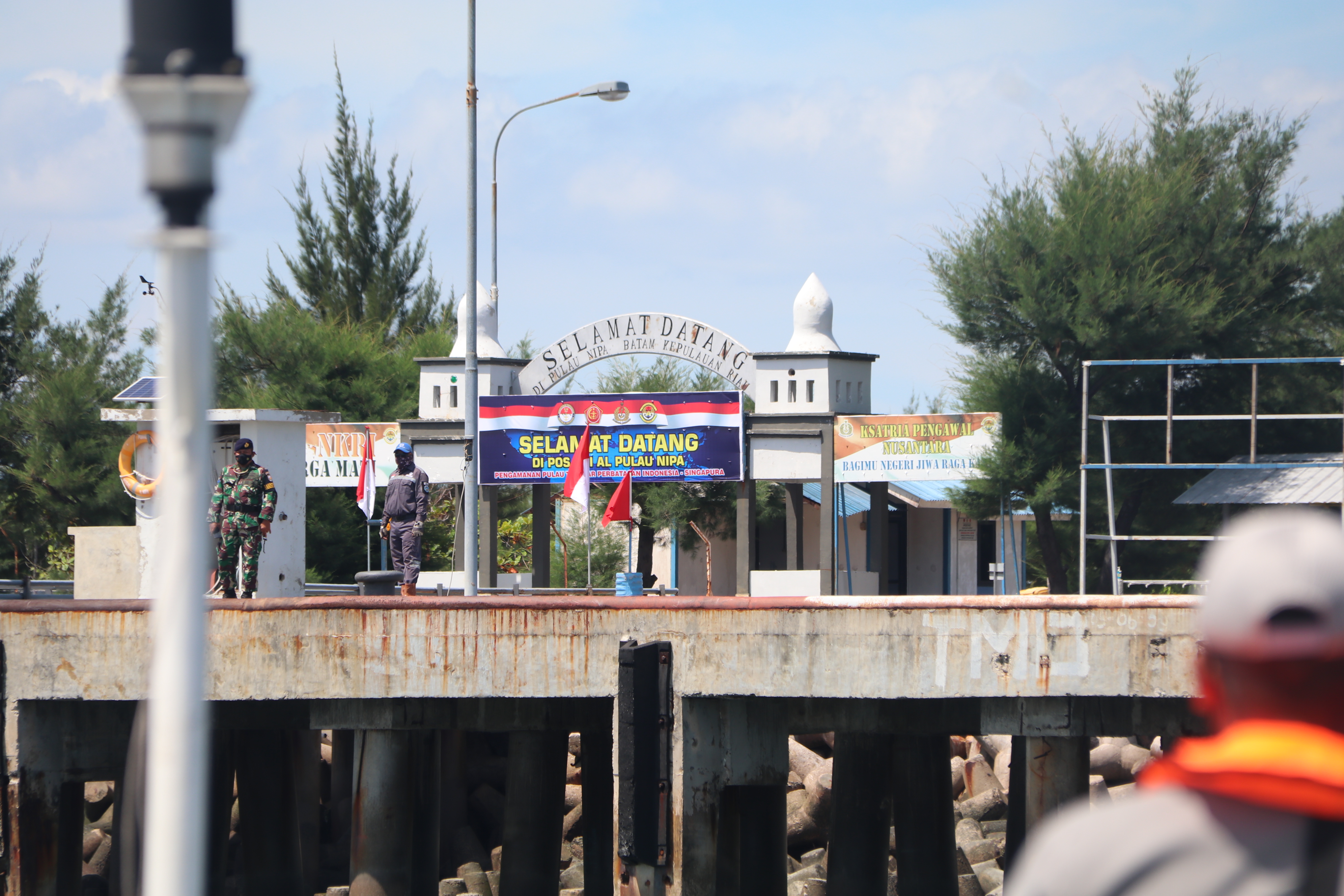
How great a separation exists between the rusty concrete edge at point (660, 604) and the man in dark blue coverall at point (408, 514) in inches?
111

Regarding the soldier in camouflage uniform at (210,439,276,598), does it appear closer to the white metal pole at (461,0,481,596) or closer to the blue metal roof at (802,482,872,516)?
the white metal pole at (461,0,481,596)

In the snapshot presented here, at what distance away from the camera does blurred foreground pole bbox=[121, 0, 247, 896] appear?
2803 mm

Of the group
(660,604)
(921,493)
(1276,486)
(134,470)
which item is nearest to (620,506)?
(134,470)

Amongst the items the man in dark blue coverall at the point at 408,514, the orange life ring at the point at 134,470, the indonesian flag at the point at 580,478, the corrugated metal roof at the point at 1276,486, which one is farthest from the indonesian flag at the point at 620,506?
the corrugated metal roof at the point at 1276,486

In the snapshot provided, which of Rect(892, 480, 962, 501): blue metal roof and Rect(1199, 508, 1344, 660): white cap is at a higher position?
Rect(892, 480, 962, 501): blue metal roof

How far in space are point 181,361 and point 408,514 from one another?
36.4ft

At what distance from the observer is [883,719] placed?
1111cm

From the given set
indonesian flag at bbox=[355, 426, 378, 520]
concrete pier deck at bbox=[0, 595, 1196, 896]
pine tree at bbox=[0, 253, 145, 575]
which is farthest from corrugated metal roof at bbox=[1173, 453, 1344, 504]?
pine tree at bbox=[0, 253, 145, 575]

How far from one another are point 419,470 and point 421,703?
3.40 m

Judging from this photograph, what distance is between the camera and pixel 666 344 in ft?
65.3

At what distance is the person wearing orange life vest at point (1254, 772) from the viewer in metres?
1.55

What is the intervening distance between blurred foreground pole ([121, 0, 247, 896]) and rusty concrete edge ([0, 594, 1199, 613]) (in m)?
7.25

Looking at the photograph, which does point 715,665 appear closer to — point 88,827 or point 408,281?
point 88,827

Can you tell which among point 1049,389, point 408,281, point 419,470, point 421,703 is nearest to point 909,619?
point 421,703
